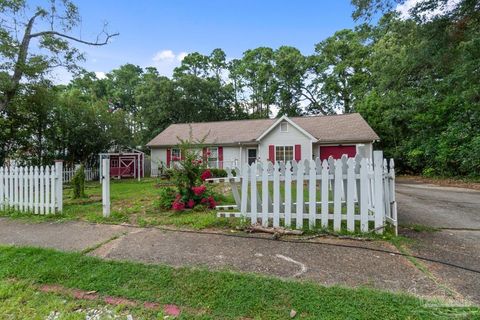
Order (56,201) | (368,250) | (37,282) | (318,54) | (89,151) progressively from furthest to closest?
(318,54) → (89,151) → (56,201) → (368,250) → (37,282)

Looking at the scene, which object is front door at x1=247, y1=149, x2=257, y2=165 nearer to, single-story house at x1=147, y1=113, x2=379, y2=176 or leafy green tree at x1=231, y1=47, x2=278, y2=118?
single-story house at x1=147, y1=113, x2=379, y2=176

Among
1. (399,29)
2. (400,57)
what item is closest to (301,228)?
(399,29)

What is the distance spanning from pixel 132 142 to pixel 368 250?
2139 cm

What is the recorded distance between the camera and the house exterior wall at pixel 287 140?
661 inches

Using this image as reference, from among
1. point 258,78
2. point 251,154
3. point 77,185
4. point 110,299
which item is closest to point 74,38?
point 77,185

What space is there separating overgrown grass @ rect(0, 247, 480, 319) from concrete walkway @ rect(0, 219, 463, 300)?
21 cm

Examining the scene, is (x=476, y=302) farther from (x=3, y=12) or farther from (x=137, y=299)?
(x=3, y=12)

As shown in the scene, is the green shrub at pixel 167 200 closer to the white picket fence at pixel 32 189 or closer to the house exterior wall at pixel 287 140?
the white picket fence at pixel 32 189

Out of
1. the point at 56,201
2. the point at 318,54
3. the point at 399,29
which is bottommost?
the point at 56,201

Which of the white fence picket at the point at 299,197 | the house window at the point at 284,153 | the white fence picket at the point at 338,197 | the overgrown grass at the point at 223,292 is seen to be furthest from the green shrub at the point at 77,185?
the house window at the point at 284,153

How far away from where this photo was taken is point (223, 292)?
2404 mm

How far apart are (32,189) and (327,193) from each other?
619 centimetres

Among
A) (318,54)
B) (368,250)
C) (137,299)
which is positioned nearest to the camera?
(137,299)

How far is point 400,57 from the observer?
1323 cm
